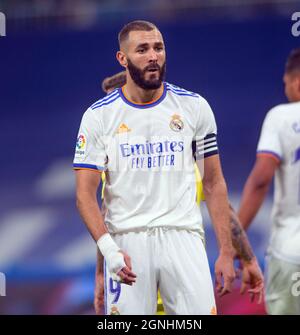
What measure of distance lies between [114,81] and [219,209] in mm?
1037

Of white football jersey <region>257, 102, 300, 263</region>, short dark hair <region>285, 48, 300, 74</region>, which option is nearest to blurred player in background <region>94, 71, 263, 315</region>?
white football jersey <region>257, 102, 300, 263</region>

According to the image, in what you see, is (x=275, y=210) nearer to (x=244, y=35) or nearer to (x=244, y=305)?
(x=244, y=305)

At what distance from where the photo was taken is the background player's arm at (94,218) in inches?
164

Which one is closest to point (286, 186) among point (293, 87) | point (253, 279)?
point (253, 279)

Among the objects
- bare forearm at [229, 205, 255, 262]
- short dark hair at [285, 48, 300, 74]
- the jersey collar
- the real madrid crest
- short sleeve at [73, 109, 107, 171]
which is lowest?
bare forearm at [229, 205, 255, 262]

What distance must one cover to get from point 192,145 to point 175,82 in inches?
39.6

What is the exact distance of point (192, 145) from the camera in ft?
14.7

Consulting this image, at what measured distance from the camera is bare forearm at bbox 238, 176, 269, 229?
5059 mm

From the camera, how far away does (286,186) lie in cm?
487

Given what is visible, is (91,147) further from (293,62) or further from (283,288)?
(293,62)

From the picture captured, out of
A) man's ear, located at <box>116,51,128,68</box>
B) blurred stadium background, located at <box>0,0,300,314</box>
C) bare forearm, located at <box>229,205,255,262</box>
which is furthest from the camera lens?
blurred stadium background, located at <box>0,0,300,314</box>

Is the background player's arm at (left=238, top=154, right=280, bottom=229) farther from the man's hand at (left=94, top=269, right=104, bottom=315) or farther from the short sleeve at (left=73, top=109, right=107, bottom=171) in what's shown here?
the short sleeve at (left=73, top=109, right=107, bottom=171)

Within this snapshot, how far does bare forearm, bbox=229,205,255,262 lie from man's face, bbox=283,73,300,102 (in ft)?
2.51
